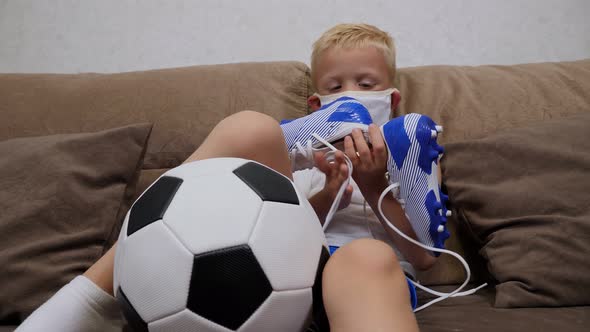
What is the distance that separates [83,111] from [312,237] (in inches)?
31.7

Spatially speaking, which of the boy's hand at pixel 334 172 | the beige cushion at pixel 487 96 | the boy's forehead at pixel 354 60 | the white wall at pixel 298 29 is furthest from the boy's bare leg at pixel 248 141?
the white wall at pixel 298 29

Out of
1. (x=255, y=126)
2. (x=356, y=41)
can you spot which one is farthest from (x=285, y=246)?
(x=356, y=41)

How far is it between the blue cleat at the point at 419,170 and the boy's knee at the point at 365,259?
21 cm

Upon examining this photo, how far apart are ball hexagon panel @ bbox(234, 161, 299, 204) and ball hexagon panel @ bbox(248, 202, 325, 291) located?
1cm

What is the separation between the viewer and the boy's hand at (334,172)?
81cm

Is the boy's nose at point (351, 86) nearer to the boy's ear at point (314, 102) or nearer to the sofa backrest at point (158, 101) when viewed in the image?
the boy's ear at point (314, 102)

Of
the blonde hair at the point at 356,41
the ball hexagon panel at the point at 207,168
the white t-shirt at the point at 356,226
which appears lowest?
the white t-shirt at the point at 356,226

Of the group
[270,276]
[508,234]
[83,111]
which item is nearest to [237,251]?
[270,276]

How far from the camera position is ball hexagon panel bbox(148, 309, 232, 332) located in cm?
47

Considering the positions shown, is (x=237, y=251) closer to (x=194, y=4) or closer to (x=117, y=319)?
(x=117, y=319)

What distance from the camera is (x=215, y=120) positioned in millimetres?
1082

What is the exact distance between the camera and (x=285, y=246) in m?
0.50

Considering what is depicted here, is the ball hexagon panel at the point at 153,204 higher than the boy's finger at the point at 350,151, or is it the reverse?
the ball hexagon panel at the point at 153,204

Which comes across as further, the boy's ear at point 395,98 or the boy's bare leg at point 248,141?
the boy's ear at point 395,98
